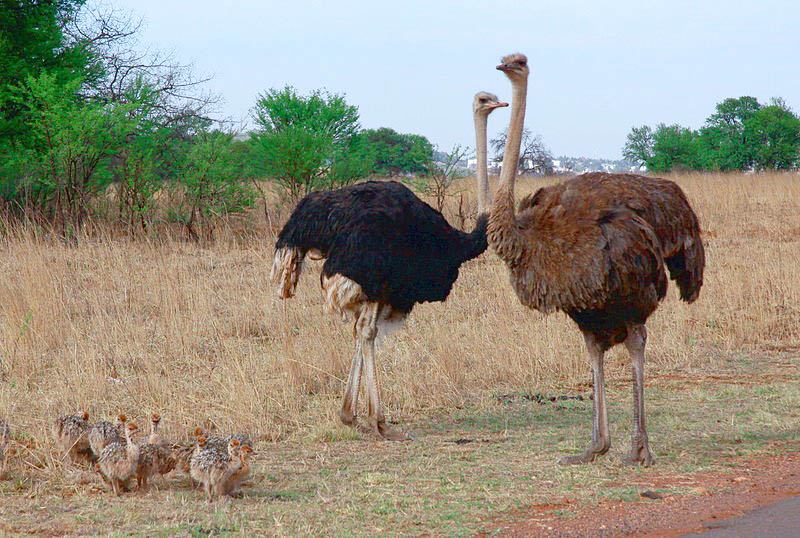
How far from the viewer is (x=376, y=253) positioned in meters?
5.84

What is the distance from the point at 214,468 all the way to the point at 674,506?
6.75 feet

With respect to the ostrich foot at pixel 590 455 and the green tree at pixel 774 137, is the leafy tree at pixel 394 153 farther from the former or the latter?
the ostrich foot at pixel 590 455

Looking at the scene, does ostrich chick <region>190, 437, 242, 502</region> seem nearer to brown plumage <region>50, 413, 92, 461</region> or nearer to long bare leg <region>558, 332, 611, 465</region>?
brown plumage <region>50, 413, 92, 461</region>

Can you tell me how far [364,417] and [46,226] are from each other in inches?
349

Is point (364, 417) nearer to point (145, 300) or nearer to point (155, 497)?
point (155, 497)

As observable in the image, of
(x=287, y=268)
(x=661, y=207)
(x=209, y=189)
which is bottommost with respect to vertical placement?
(x=287, y=268)

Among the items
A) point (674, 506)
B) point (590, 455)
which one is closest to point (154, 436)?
point (590, 455)

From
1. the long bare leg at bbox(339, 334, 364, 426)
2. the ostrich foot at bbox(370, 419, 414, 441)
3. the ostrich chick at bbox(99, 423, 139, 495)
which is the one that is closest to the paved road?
the ostrich foot at bbox(370, 419, 414, 441)

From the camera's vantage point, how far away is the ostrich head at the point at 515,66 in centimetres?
548

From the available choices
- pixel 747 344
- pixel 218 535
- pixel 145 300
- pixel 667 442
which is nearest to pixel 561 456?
pixel 667 442

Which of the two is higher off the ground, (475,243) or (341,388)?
(475,243)

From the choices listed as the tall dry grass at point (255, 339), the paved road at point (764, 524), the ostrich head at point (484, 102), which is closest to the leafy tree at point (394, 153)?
the tall dry grass at point (255, 339)

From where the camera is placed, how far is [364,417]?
6316mm

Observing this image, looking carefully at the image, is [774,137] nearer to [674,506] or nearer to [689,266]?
[689,266]
